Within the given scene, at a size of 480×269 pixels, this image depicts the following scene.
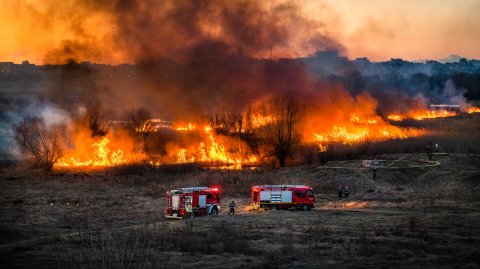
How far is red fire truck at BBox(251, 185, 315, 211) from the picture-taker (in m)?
49.3

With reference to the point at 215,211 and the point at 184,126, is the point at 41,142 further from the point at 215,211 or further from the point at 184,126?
the point at 215,211

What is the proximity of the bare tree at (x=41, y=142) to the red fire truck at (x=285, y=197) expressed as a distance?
4066 centimetres

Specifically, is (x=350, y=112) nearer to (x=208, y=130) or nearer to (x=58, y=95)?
(x=208, y=130)

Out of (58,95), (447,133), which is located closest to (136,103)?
(58,95)

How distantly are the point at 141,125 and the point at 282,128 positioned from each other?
88.8 ft

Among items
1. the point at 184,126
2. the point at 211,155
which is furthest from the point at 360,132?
the point at 184,126

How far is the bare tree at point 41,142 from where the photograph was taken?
81.1m

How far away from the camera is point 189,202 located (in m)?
46.6

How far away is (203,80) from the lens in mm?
99062

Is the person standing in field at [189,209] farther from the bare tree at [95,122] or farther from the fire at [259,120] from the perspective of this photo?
the bare tree at [95,122]

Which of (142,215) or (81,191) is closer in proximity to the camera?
(142,215)

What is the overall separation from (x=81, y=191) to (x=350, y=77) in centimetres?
6985

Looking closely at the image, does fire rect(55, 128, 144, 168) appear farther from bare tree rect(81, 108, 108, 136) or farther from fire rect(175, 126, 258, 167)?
fire rect(175, 126, 258, 167)

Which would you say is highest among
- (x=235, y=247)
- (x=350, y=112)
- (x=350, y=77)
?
(x=350, y=77)
